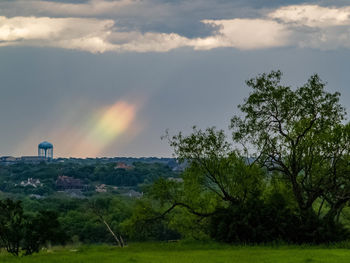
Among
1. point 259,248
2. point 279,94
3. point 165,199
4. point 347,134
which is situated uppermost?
point 279,94

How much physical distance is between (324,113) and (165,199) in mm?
14464

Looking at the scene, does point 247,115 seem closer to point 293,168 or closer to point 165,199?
point 293,168

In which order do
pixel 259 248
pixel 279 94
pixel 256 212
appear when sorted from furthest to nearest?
pixel 279 94 < pixel 256 212 < pixel 259 248

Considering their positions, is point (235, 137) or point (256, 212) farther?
point (235, 137)

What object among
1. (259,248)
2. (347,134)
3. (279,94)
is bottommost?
(259,248)

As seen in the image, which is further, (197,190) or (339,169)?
(197,190)

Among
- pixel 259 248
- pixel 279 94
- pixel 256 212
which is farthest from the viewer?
pixel 279 94

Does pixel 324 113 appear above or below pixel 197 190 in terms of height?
above

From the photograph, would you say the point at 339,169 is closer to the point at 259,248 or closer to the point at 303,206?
the point at 303,206

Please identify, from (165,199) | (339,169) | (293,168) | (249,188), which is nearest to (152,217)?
(165,199)

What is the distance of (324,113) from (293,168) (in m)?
5.21

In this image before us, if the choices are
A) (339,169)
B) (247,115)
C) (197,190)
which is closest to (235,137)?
(247,115)

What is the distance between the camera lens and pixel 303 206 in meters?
47.8

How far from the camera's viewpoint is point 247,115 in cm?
5006
